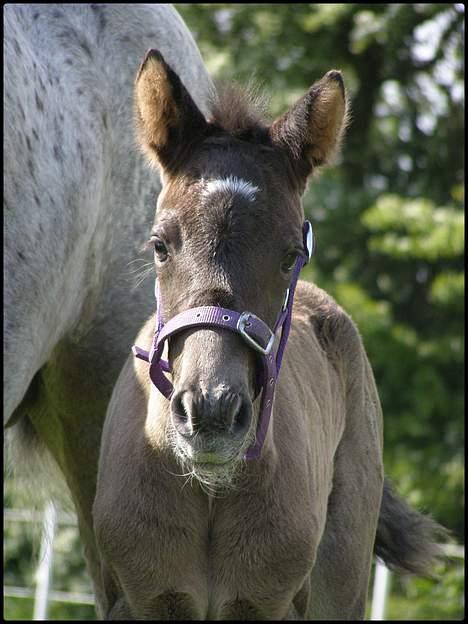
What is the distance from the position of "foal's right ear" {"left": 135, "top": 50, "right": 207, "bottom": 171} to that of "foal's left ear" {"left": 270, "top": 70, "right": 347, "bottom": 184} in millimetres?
269

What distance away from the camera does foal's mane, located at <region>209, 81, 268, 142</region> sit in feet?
11.0

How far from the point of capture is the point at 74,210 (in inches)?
153

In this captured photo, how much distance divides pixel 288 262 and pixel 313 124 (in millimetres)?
472

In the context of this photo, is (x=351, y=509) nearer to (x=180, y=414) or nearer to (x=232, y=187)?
(x=180, y=414)

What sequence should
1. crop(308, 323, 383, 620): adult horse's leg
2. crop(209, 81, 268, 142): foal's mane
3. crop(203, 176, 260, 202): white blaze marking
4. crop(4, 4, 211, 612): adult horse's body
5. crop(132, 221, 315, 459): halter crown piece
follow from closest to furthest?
1. crop(132, 221, 315, 459): halter crown piece
2. crop(203, 176, 260, 202): white blaze marking
3. crop(209, 81, 268, 142): foal's mane
4. crop(4, 4, 211, 612): adult horse's body
5. crop(308, 323, 383, 620): adult horse's leg

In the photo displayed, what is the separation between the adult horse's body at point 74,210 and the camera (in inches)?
143

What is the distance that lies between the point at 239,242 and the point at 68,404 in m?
1.59

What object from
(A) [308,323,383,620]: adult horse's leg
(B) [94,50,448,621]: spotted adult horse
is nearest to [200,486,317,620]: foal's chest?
(B) [94,50,448,621]: spotted adult horse

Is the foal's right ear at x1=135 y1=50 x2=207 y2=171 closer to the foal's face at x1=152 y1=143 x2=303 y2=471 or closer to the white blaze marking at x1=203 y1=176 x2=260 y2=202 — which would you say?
the foal's face at x1=152 y1=143 x2=303 y2=471

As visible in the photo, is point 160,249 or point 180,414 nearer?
point 180,414

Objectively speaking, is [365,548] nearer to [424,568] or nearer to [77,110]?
[424,568]

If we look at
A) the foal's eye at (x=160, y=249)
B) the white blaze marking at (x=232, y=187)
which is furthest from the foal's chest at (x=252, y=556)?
the white blaze marking at (x=232, y=187)

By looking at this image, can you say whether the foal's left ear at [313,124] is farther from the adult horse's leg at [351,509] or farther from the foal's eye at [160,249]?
the adult horse's leg at [351,509]

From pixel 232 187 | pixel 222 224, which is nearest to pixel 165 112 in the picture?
pixel 232 187
